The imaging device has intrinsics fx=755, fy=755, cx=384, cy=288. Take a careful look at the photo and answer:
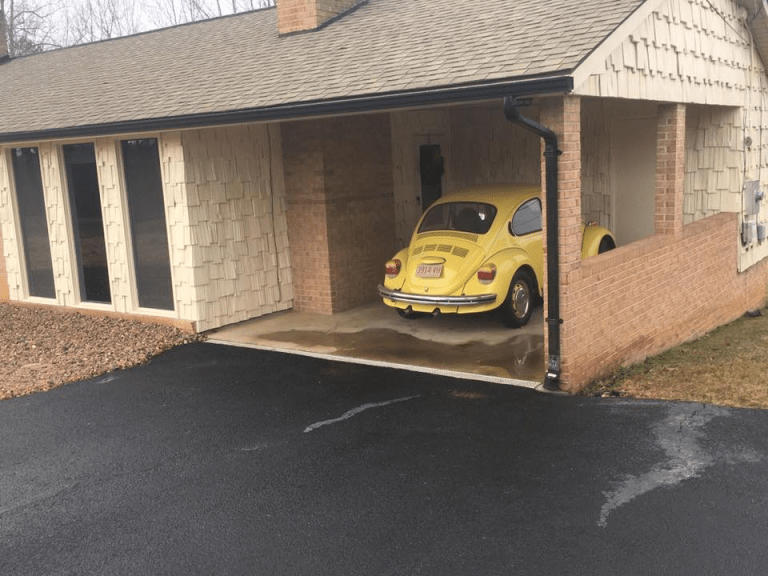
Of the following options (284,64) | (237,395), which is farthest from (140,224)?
(237,395)

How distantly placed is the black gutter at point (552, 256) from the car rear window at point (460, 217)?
2.88 meters

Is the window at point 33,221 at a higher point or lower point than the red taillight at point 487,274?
higher

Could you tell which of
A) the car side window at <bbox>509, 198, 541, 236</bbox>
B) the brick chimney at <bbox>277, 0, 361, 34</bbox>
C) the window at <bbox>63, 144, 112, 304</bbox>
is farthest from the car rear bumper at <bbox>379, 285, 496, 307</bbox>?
the brick chimney at <bbox>277, 0, 361, 34</bbox>

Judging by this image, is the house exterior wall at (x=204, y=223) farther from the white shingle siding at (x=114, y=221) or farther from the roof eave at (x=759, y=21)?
the roof eave at (x=759, y=21)

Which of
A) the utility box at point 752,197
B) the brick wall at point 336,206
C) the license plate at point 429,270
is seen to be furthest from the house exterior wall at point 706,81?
the brick wall at point 336,206

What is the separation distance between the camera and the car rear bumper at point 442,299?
30.2ft

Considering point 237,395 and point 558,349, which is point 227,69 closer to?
point 237,395

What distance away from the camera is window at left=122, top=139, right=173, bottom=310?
10211 millimetres

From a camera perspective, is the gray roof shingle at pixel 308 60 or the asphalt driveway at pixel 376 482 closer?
the asphalt driveway at pixel 376 482

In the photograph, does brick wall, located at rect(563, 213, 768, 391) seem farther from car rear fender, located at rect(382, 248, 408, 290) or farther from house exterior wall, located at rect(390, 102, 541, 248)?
house exterior wall, located at rect(390, 102, 541, 248)

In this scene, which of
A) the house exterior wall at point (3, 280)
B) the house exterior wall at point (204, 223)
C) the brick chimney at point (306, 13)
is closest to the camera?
the house exterior wall at point (204, 223)

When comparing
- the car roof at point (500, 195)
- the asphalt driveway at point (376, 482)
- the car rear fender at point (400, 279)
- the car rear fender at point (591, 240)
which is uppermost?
the car roof at point (500, 195)

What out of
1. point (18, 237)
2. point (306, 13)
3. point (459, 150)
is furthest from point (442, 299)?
point (18, 237)

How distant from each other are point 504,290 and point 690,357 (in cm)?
240
